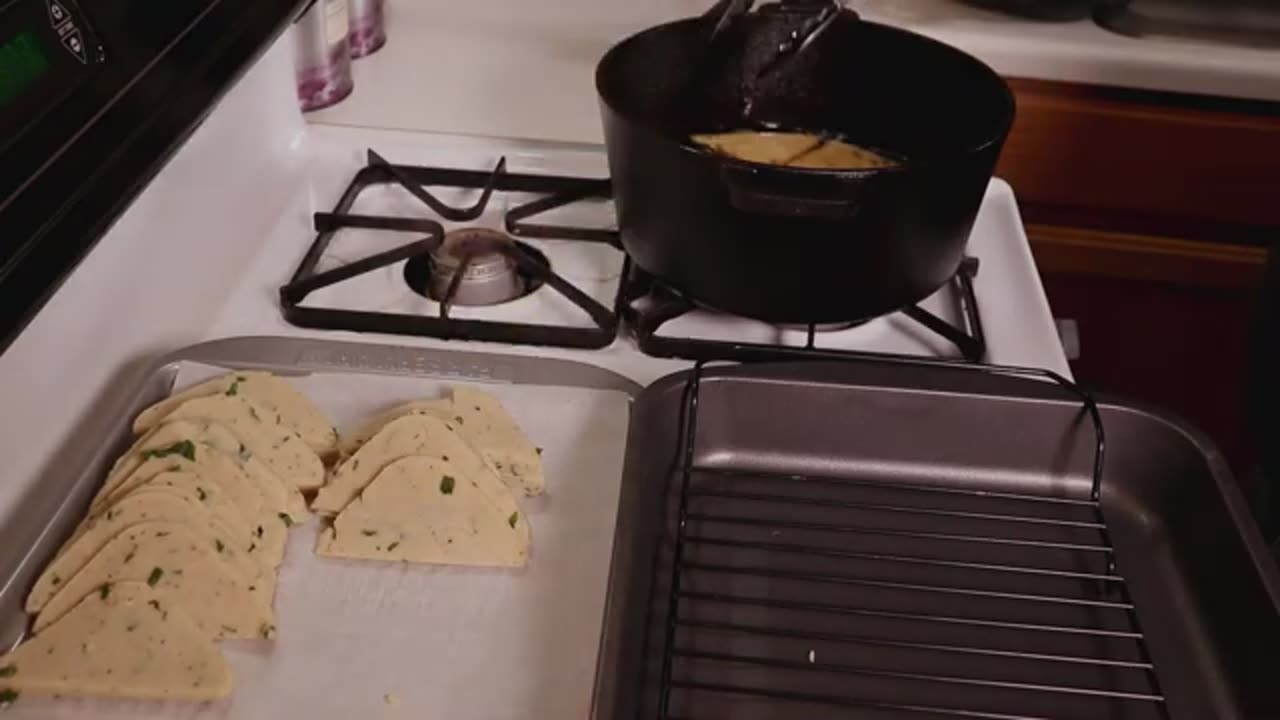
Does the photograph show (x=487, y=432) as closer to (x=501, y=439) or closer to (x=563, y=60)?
(x=501, y=439)

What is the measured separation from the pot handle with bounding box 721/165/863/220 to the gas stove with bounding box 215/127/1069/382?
0.10 m

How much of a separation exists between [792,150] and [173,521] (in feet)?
1.52

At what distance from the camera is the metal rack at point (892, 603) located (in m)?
0.53

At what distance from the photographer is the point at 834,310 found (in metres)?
0.68

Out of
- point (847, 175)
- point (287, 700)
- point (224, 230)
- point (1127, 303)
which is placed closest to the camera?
point (287, 700)

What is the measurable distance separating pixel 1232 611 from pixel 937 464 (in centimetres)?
16

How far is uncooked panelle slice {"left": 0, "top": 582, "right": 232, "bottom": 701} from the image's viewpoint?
18.9 inches

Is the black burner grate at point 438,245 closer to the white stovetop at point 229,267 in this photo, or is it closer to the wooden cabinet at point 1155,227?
the white stovetop at point 229,267

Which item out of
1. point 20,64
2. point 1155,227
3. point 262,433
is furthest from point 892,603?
point 1155,227

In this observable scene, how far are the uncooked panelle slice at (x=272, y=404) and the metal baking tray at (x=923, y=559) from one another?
163 millimetres

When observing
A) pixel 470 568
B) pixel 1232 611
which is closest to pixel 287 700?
pixel 470 568

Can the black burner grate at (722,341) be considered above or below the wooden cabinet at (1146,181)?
above

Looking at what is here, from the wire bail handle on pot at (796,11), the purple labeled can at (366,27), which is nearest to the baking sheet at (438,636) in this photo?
the wire bail handle on pot at (796,11)

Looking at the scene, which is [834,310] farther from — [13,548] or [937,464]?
[13,548]
